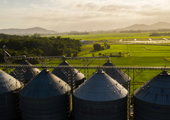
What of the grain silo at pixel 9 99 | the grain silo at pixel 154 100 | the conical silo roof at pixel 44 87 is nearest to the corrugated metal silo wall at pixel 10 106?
the grain silo at pixel 9 99

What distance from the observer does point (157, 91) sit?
29438 millimetres

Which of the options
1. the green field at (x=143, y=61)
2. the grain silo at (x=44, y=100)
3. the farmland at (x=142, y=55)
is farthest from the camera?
the farmland at (x=142, y=55)

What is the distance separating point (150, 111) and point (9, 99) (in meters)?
28.4

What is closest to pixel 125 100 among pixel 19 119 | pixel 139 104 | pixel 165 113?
pixel 139 104

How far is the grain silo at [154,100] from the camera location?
2830 cm

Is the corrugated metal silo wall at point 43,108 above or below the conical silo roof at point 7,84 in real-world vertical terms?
below

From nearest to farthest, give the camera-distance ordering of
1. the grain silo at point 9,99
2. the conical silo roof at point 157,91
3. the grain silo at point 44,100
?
the conical silo roof at point 157,91 < the grain silo at point 44,100 < the grain silo at point 9,99

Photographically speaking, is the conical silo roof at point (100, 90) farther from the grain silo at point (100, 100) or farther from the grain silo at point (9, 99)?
the grain silo at point (9, 99)

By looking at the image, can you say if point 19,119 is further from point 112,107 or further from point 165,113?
point 165,113

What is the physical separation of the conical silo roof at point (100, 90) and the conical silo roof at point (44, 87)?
422 centimetres

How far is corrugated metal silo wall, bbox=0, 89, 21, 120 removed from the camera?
36.8m

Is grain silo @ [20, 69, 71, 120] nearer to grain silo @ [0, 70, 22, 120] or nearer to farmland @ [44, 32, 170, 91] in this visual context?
grain silo @ [0, 70, 22, 120]

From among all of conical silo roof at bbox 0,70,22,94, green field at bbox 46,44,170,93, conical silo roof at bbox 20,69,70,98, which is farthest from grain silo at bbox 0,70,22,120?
green field at bbox 46,44,170,93

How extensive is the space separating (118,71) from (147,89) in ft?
53.8
